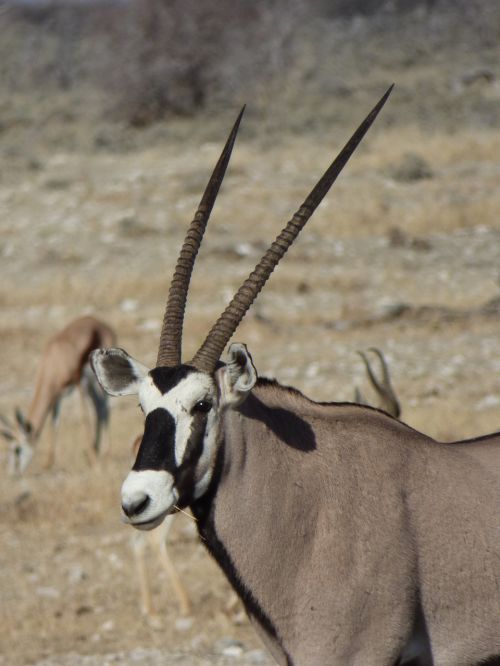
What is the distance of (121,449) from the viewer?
13531 mm

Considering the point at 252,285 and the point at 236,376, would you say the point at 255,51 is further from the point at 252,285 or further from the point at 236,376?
the point at 236,376

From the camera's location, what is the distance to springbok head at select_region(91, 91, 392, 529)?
430 centimetres

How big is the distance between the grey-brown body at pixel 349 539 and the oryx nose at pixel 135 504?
458mm

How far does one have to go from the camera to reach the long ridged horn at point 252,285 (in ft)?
15.2

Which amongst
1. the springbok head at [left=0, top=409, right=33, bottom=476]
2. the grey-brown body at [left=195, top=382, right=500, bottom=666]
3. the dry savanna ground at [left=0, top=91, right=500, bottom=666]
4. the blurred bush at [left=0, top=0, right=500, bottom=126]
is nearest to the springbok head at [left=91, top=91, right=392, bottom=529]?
the grey-brown body at [left=195, top=382, right=500, bottom=666]

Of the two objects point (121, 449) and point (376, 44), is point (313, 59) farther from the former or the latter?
point (121, 449)

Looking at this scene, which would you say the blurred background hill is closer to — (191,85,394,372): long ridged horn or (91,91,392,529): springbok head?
(191,85,394,372): long ridged horn

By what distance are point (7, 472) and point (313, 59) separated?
40054 millimetres

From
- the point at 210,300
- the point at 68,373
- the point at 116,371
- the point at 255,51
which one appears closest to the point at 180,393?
the point at 116,371

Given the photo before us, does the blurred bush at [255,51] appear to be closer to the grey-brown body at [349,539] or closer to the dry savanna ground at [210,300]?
the dry savanna ground at [210,300]

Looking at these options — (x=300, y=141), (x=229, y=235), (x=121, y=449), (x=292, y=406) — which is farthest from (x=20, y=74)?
(x=292, y=406)

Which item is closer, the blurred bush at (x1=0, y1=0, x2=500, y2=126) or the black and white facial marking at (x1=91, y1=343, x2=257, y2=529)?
the black and white facial marking at (x1=91, y1=343, x2=257, y2=529)

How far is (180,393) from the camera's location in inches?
176

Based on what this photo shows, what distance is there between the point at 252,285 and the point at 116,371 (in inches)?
23.1
